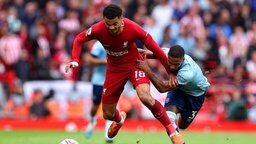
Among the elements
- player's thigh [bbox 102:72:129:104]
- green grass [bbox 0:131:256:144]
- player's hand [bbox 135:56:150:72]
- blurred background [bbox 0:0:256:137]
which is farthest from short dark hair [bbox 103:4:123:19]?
blurred background [bbox 0:0:256:137]

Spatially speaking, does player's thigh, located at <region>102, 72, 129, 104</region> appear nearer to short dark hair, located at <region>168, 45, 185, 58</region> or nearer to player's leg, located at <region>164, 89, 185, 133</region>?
A: player's leg, located at <region>164, 89, 185, 133</region>

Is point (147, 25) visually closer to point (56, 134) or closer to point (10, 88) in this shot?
point (10, 88)

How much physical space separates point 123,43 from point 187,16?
12.1m

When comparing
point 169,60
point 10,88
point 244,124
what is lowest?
point 244,124

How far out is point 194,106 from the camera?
47.3ft

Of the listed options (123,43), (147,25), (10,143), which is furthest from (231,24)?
(123,43)

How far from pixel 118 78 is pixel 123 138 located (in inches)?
189

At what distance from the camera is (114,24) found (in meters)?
13.3

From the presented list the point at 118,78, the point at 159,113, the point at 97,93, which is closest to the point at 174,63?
the point at 159,113

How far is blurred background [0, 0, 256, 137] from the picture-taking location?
23328 mm

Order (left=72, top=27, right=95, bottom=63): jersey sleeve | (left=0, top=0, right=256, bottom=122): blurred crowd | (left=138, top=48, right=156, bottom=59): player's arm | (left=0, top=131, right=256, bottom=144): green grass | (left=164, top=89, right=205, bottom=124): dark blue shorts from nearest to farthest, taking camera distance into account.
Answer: (left=72, top=27, right=95, bottom=63): jersey sleeve, (left=138, top=48, right=156, bottom=59): player's arm, (left=164, top=89, right=205, bottom=124): dark blue shorts, (left=0, top=131, right=256, bottom=144): green grass, (left=0, top=0, right=256, bottom=122): blurred crowd

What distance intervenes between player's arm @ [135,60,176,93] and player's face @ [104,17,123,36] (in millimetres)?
778

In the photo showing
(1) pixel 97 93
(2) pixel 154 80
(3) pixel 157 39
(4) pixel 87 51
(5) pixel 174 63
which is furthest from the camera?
(3) pixel 157 39

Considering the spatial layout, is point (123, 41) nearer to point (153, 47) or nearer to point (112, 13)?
point (153, 47)
